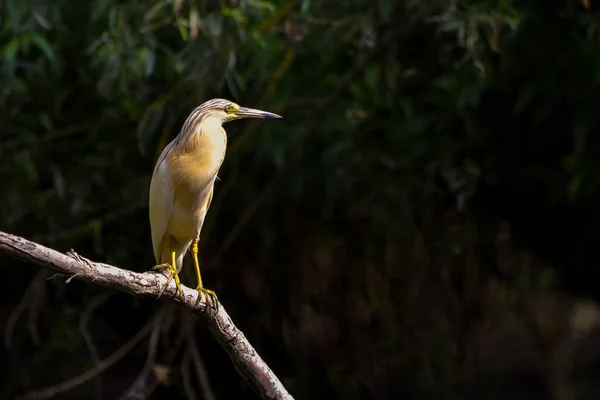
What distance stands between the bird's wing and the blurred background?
0.57 meters

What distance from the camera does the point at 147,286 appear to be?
1.63 m

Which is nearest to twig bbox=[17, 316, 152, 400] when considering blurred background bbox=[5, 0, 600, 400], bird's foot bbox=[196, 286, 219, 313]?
blurred background bbox=[5, 0, 600, 400]

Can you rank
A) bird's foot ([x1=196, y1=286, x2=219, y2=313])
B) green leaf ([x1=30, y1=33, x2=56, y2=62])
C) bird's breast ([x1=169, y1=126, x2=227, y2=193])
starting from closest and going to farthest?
bird's foot ([x1=196, y1=286, x2=219, y2=313])
bird's breast ([x1=169, y1=126, x2=227, y2=193])
green leaf ([x1=30, y1=33, x2=56, y2=62])

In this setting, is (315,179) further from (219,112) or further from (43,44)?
(219,112)

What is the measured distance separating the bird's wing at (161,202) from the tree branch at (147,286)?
32 cm

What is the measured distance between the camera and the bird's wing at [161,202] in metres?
2.09

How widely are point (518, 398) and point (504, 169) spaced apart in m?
2.03

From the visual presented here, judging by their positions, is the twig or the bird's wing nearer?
the bird's wing

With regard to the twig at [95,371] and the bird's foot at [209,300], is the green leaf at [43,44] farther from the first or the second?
the bird's foot at [209,300]

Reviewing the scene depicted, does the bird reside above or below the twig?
above

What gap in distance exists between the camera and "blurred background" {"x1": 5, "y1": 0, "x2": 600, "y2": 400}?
2.74 meters

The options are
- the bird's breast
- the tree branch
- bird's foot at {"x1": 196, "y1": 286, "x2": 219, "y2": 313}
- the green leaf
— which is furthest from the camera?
the green leaf

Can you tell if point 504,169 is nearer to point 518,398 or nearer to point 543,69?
point 543,69

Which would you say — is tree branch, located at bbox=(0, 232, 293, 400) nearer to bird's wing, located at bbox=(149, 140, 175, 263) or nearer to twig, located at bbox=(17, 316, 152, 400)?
bird's wing, located at bbox=(149, 140, 175, 263)
